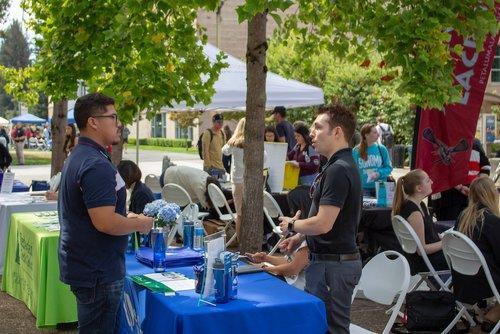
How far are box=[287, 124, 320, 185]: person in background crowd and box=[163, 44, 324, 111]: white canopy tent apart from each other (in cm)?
115

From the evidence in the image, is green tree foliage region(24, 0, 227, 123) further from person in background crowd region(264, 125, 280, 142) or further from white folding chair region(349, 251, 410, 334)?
person in background crowd region(264, 125, 280, 142)

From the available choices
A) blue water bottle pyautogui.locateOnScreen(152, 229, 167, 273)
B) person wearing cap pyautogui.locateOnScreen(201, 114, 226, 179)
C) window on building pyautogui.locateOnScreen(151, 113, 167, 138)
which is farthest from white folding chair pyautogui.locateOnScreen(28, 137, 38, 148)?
blue water bottle pyautogui.locateOnScreen(152, 229, 167, 273)

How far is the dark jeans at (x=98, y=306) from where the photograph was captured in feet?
12.1

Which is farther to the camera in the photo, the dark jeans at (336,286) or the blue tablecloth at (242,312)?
the dark jeans at (336,286)

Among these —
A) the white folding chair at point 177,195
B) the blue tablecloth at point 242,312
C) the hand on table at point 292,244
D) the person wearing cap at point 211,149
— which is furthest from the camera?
the person wearing cap at point 211,149

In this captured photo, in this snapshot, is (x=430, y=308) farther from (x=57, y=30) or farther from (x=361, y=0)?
(x=57, y=30)

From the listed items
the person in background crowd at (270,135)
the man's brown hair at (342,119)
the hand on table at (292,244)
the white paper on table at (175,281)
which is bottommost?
the white paper on table at (175,281)

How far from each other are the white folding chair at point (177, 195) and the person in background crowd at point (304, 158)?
4.76 ft

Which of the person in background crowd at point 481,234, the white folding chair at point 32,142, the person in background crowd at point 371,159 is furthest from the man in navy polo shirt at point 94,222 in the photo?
the white folding chair at point 32,142

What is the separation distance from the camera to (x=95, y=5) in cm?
706

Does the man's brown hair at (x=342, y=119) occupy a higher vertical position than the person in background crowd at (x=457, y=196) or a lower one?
higher

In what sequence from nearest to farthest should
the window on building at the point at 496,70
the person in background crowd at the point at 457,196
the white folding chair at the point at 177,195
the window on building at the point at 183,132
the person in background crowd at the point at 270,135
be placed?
the person in background crowd at the point at 457,196, the white folding chair at the point at 177,195, the person in background crowd at the point at 270,135, the window on building at the point at 496,70, the window on building at the point at 183,132

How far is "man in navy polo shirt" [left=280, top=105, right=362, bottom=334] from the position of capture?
3.70 meters

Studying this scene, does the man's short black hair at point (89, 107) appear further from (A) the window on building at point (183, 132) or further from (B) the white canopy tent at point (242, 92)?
(A) the window on building at point (183, 132)
